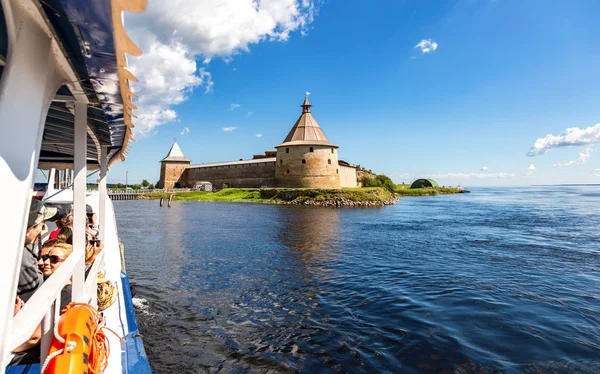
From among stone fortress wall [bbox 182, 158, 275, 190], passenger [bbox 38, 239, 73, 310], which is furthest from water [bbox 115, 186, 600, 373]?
stone fortress wall [bbox 182, 158, 275, 190]

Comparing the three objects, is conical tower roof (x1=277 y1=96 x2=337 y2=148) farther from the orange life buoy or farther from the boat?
the boat

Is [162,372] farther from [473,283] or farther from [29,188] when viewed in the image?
[473,283]

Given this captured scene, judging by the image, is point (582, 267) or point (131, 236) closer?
point (582, 267)

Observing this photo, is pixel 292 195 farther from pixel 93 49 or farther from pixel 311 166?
pixel 93 49

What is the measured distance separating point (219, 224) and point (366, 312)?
1567 cm

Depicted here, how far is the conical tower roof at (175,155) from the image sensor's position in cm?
6931

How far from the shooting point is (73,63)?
208 cm

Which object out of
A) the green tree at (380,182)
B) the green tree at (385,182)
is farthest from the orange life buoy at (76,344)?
the green tree at (385,182)

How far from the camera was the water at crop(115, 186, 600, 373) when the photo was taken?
523 centimetres

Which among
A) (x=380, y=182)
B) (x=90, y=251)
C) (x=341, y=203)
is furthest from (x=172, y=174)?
(x=90, y=251)

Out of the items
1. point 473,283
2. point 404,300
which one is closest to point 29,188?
point 404,300

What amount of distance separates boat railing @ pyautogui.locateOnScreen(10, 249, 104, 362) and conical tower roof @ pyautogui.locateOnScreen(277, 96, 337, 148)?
43.4 metres

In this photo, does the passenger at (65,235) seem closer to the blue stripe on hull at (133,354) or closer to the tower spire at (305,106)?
the blue stripe on hull at (133,354)

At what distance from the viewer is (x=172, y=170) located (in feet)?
225
